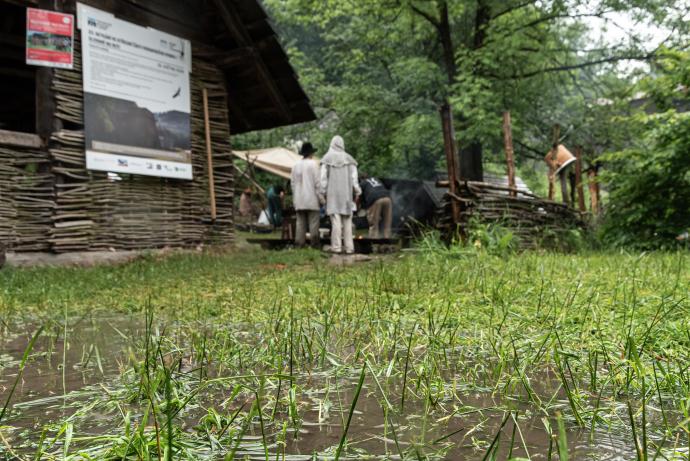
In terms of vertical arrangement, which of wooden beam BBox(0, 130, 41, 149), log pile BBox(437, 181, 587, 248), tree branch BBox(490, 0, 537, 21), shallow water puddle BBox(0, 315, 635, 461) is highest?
tree branch BBox(490, 0, 537, 21)

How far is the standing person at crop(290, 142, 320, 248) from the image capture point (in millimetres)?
10300

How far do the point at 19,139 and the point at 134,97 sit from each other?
1.77m

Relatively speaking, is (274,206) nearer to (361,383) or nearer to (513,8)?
(513,8)

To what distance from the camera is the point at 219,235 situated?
934 cm

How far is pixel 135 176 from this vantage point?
7926 mm

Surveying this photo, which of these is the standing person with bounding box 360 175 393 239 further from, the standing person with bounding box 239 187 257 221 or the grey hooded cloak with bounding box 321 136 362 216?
the standing person with bounding box 239 187 257 221

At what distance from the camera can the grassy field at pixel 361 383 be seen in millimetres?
1100

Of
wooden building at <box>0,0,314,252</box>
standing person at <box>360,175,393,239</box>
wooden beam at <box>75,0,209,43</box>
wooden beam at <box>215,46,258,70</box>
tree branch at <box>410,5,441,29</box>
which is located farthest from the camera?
tree branch at <box>410,5,441,29</box>

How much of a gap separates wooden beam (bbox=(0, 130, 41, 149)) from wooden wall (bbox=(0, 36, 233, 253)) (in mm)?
104

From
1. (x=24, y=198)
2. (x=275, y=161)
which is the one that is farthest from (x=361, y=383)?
(x=275, y=161)

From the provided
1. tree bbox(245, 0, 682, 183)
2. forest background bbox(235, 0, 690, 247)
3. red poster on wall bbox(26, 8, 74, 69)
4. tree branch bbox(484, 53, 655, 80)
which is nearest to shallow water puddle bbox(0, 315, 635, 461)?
red poster on wall bbox(26, 8, 74, 69)

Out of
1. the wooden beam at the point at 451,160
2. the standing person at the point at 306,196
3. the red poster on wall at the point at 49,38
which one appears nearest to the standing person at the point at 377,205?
the standing person at the point at 306,196

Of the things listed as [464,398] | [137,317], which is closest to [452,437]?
[464,398]

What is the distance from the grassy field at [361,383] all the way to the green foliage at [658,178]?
16.7 ft
